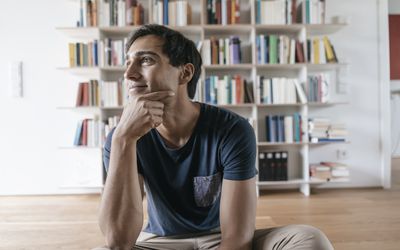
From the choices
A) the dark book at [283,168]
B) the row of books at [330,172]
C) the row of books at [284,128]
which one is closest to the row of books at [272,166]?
the dark book at [283,168]

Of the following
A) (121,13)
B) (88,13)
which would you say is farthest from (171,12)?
(88,13)

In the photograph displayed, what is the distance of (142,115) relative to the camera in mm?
1195

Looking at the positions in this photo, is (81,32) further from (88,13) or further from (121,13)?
(121,13)

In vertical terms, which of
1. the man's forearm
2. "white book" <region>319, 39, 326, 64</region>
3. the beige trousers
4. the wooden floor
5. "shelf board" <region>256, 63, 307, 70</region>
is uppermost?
"white book" <region>319, 39, 326, 64</region>

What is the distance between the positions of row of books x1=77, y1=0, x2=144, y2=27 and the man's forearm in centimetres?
258

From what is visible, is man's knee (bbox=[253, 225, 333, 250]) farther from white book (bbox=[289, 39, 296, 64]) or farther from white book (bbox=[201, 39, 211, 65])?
white book (bbox=[289, 39, 296, 64])

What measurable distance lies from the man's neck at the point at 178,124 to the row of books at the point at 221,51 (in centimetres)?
221

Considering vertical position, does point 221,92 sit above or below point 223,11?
below

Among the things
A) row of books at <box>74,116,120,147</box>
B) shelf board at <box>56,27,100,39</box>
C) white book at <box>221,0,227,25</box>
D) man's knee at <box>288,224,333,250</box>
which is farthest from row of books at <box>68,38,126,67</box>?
man's knee at <box>288,224,333,250</box>

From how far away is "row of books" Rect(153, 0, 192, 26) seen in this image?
3.43m

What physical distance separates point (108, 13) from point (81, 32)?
367 mm

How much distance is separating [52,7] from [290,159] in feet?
10.3

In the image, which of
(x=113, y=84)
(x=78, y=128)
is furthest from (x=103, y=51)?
(x=78, y=128)

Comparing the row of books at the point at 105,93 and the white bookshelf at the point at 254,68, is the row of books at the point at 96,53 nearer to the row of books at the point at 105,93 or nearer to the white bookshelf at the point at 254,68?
the white bookshelf at the point at 254,68
